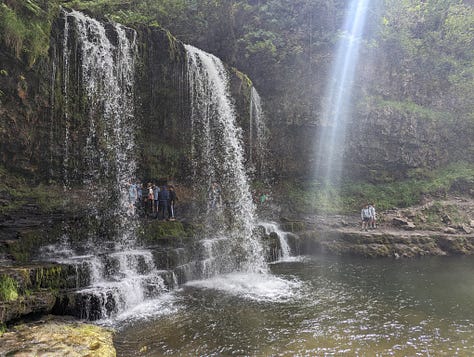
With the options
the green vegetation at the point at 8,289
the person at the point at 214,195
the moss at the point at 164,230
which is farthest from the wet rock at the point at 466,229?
the green vegetation at the point at 8,289

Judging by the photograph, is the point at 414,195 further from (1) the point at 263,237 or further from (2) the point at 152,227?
(2) the point at 152,227

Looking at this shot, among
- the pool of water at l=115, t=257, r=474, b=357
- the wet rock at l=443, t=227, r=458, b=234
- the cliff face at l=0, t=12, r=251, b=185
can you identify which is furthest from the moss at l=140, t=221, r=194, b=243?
the wet rock at l=443, t=227, r=458, b=234

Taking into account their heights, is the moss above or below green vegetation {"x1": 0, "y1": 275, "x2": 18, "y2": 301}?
above

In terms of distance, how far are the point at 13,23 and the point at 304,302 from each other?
39.9ft

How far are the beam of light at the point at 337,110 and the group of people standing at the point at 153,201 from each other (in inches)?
415

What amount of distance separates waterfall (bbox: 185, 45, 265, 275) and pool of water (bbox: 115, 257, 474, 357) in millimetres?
1391

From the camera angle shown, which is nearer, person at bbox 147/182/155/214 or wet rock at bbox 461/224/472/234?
person at bbox 147/182/155/214

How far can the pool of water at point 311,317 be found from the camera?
5.90 m

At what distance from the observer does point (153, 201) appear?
1408cm

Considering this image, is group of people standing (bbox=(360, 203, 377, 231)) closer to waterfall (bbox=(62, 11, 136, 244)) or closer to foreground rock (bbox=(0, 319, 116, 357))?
waterfall (bbox=(62, 11, 136, 244))

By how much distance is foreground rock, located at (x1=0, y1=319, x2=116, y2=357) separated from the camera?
16.9 feet

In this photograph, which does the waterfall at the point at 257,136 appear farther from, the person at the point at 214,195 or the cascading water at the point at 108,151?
the cascading water at the point at 108,151

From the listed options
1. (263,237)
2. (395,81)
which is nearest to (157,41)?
(263,237)

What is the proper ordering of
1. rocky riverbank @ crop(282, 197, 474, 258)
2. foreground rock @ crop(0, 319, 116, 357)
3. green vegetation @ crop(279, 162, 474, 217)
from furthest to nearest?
green vegetation @ crop(279, 162, 474, 217) → rocky riverbank @ crop(282, 197, 474, 258) → foreground rock @ crop(0, 319, 116, 357)
